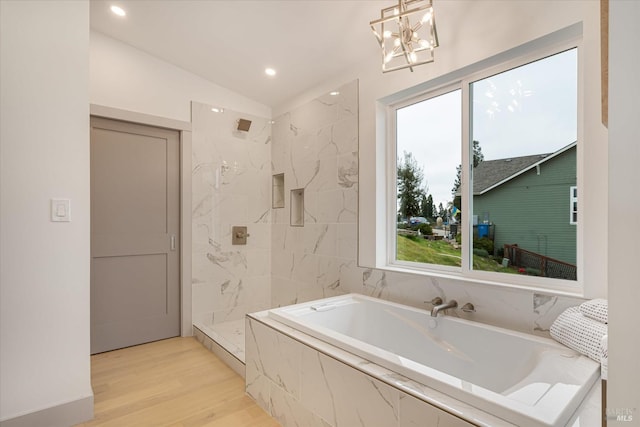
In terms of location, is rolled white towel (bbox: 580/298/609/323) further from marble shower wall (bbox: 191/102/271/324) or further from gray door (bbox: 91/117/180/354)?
gray door (bbox: 91/117/180/354)

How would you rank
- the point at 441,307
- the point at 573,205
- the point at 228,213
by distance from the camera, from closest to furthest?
the point at 573,205, the point at 441,307, the point at 228,213

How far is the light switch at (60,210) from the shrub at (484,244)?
244cm

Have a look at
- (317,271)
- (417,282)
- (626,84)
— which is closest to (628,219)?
(626,84)

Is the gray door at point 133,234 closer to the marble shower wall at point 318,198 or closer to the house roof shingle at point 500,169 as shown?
the marble shower wall at point 318,198

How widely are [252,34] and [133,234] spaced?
79.0 inches

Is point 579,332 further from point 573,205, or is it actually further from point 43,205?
point 43,205

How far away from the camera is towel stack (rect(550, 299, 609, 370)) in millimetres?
1331

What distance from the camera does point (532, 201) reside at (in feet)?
6.08

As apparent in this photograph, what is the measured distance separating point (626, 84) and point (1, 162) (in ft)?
7.74

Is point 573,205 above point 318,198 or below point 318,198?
below

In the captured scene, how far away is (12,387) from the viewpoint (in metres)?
1.67

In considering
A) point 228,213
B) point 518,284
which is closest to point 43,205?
point 228,213

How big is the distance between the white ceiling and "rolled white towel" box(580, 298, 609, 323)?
1964mm

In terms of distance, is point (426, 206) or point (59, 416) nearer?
point (59, 416)
